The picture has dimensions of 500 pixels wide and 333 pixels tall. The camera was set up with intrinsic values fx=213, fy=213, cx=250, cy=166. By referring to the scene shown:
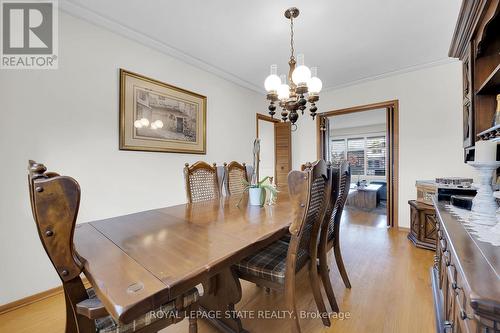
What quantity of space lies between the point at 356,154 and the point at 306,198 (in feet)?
24.4

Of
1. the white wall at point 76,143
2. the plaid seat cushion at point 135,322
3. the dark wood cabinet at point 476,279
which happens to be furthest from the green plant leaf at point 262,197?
the white wall at point 76,143

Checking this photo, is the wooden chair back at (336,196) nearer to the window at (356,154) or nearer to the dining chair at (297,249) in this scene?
the dining chair at (297,249)

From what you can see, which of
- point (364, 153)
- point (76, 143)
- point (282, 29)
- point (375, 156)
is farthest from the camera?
point (364, 153)

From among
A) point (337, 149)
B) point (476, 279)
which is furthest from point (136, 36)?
point (337, 149)

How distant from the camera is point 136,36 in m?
2.34

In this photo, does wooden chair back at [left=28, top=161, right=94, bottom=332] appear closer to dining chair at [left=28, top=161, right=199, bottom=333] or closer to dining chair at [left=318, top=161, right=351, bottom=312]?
dining chair at [left=28, top=161, right=199, bottom=333]

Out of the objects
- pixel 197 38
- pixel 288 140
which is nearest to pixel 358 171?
pixel 288 140

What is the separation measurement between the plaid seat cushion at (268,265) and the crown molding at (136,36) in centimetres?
255

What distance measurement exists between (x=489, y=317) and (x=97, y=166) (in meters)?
2.61

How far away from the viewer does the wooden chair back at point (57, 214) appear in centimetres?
64

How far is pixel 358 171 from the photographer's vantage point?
7508 mm

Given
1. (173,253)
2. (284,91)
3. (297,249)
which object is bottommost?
(297,249)

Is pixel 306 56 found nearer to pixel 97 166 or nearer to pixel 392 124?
pixel 392 124

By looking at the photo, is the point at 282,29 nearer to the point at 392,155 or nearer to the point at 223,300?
the point at 223,300
